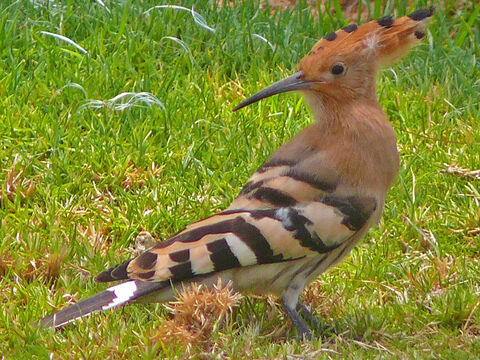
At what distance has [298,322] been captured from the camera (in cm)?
405

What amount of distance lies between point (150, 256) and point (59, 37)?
2168 mm

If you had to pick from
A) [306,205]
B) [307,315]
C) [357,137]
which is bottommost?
[307,315]

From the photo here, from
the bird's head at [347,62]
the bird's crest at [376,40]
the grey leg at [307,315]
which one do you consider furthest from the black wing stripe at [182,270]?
the bird's crest at [376,40]

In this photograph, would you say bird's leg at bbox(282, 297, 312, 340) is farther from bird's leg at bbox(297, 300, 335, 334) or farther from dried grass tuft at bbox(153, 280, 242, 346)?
dried grass tuft at bbox(153, 280, 242, 346)

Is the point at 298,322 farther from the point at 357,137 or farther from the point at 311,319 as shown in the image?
the point at 357,137

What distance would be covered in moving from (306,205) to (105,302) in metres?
0.78

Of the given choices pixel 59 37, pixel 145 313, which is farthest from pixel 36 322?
pixel 59 37

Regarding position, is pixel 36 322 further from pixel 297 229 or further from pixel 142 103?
pixel 142 103

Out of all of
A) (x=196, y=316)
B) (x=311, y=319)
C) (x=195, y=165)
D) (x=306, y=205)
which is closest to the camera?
(x=196, y=316)

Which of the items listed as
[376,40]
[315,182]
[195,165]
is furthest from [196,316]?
[195,165]

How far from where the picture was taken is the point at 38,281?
448 cm

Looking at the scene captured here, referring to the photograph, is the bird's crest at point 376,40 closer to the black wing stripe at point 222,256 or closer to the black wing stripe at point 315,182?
the black wing stripe at point 315,182

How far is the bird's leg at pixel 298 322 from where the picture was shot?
13.2 feet

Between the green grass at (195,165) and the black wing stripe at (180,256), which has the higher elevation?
the black wing stripe at (180,256)
